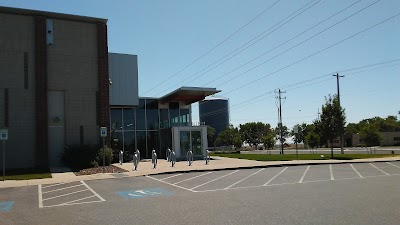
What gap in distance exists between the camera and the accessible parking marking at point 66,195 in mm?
11232

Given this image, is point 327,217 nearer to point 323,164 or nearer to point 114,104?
point 323,164

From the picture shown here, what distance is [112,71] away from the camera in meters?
34.4

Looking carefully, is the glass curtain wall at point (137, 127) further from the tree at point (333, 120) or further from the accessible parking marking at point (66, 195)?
the accessible parking marking at point (66, 195)

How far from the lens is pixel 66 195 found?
42.1 feet

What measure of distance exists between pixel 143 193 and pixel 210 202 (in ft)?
10.5

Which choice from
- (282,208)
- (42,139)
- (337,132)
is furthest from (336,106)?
(282,208)

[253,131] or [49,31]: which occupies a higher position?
[49,31]

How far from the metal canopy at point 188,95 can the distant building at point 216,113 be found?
7877 cm

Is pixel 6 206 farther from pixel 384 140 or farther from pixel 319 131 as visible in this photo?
pixel 384 140

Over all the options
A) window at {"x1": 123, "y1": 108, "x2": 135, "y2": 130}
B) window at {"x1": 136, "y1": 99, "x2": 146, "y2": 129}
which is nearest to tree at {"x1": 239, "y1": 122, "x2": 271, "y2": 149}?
window at {"x1": 136, "y1": 99, "x2": 146, "y2": 129}

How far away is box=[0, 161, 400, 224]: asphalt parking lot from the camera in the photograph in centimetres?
823

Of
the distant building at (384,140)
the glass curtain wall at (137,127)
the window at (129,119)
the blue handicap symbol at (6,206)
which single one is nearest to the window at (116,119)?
the glass curtain wall at (137,127)

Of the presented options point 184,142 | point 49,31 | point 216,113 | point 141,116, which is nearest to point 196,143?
point 184,142

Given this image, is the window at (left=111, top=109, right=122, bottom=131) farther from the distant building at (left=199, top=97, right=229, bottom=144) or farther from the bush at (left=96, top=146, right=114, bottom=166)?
the distant building at (left=199, top=97, right=229, bottom=144)
